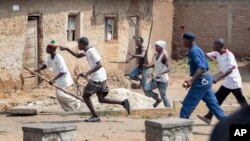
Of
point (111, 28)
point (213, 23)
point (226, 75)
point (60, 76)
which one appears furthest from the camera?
point (213, 23)

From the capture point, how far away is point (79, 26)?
719 inches

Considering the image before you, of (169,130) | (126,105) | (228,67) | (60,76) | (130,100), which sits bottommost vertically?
(130,100)

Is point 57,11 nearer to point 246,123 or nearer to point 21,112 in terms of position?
point 21,112

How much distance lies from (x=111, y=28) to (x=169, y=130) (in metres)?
11.8

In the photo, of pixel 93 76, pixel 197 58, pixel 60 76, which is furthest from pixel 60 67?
pixel 197 58

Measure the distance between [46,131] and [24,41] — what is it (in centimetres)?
858

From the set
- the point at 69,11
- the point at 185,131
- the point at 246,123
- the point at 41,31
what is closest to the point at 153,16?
the point at 69,11

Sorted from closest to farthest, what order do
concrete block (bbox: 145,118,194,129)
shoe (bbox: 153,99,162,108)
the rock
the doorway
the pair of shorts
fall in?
concrete block (bbox: 145,118,194,129)
the pair of shorts
shoe (bbox: 153,99,162,108)
the rock
the doorway

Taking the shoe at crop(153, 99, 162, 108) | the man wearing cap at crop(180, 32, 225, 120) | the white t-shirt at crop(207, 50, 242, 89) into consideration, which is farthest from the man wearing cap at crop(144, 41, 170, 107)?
the man wearing cap at crop(180, 32, 225, 120)

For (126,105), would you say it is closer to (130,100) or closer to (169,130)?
(130,100)

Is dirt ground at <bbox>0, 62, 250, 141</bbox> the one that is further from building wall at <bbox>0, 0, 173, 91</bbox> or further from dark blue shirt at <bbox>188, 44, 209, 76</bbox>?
building wall at <bbox>0, 0, 173, 91</bbox>

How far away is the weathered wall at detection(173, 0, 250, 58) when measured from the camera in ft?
87.4

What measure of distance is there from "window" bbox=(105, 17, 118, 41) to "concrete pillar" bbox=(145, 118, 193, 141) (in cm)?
1126

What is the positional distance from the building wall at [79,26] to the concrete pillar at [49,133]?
7618 millimetres
